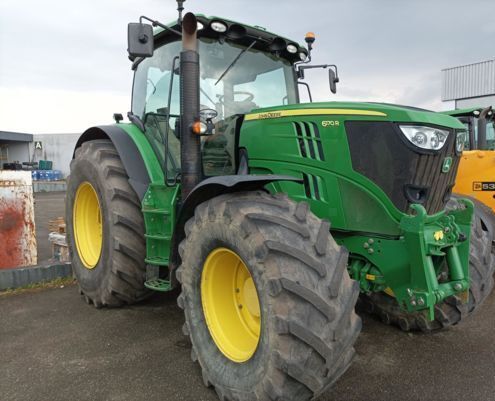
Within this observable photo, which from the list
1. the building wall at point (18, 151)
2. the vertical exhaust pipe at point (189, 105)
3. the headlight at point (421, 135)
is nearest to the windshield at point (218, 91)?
the vertical exhaust pipe at point (189, 105)

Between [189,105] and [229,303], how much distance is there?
148cm

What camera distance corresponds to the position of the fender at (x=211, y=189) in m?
2.55

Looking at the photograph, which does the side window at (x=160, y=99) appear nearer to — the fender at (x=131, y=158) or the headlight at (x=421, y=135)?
the fender at (x=131, y=158)

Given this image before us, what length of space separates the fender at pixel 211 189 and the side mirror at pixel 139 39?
3.33 feet

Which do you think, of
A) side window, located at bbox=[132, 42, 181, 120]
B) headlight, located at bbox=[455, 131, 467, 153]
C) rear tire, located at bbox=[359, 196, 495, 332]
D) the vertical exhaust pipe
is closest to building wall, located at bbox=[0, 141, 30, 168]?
side window, located at bbox=[132, 42, 181, 120]

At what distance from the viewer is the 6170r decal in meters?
5.90

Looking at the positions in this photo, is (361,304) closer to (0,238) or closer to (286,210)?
(286,210)

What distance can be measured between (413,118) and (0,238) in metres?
4.87

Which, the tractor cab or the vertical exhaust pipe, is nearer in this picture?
the vertical exhaust pipe

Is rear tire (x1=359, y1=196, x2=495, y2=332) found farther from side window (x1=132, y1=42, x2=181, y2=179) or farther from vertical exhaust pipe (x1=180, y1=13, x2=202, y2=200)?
side window (x1=132, y1=42, x2=181, y2=179)

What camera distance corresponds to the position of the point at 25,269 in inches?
195

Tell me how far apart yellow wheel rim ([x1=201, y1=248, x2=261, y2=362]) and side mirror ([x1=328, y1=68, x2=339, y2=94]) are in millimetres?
2226

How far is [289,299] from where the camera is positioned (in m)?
2.19

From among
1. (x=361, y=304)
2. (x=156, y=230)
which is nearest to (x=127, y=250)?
(x=156, y=230)
